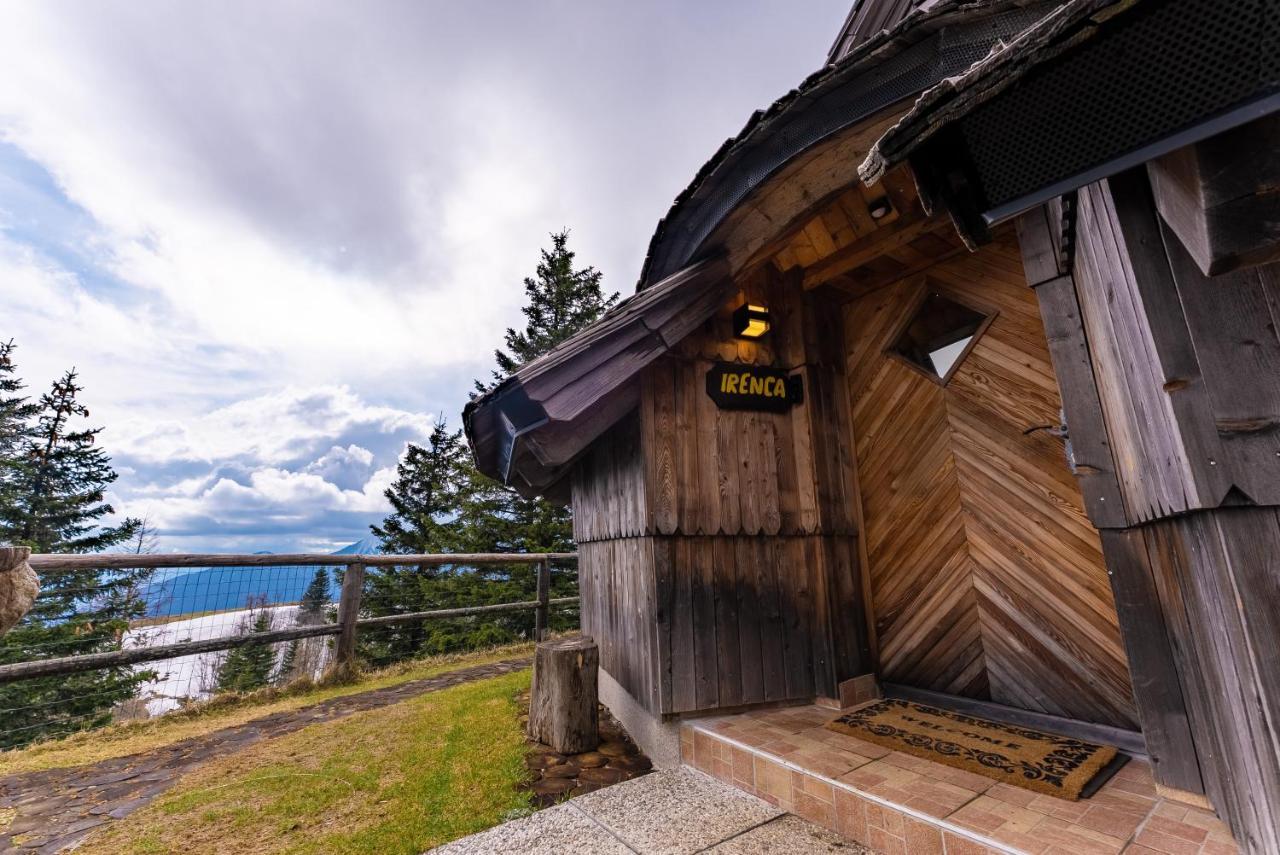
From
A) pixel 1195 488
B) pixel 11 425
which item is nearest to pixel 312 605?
pixel 1195 488

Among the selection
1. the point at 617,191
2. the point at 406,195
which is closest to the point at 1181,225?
the point at 617,191

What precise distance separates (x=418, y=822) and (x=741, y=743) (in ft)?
5.47

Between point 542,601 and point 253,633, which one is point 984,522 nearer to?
point 542,601

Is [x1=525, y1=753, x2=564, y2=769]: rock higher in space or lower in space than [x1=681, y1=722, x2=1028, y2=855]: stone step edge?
lower

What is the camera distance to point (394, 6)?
217 inches

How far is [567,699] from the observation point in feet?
10.7

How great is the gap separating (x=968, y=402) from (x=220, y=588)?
7453 millimetres

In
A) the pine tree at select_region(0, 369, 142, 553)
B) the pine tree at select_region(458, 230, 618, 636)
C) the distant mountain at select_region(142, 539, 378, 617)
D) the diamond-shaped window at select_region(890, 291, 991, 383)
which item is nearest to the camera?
the diamond-shaped window at select_region(890, 291, 991, 383)

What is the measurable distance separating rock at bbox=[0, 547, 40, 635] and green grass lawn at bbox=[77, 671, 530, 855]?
1146 mm

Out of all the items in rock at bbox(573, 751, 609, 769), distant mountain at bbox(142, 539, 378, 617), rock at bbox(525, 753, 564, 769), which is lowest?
rock at bbox(573, 751, 609, 769)

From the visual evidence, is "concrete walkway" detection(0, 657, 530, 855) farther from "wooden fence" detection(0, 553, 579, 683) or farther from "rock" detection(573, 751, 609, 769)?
"rock" detection(573, 751, 609, 769)

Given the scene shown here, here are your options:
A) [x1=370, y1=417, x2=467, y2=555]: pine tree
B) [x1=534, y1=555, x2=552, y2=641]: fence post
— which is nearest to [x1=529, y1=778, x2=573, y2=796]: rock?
[x1=534, y1=555, x2=552, y2=641]: fence post

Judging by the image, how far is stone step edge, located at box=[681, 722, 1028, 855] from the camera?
1578 millimetres

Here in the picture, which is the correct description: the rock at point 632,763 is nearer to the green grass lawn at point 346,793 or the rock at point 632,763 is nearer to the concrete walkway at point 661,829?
the concrete walkway at point 661,829
